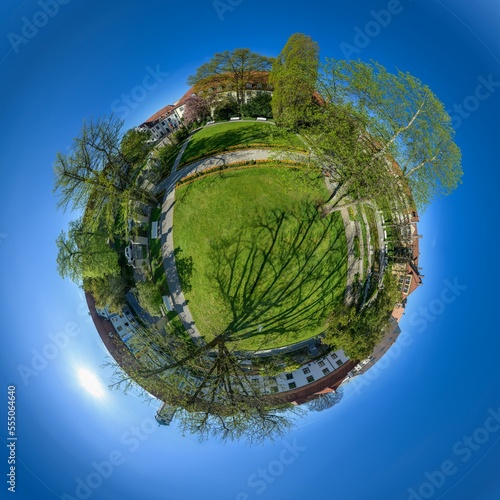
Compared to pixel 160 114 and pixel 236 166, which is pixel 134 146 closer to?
pixel 160 114

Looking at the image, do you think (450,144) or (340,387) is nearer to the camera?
(450,144)

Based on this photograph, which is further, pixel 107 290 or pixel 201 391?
pixel 107 290

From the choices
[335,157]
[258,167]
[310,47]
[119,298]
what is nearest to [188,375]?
[119,298]

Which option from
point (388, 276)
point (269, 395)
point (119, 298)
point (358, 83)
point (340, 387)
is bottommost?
point (340, 387)

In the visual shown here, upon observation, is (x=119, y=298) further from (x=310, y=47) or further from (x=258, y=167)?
(x=310, y=47)

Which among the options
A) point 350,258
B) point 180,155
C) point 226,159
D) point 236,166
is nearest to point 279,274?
point 350,258

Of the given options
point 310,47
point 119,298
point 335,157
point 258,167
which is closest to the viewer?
point 310,47

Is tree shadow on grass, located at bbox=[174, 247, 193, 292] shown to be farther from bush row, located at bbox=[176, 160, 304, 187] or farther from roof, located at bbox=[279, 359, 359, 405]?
roof, located at bbox=[279, 359, 359, 405]
